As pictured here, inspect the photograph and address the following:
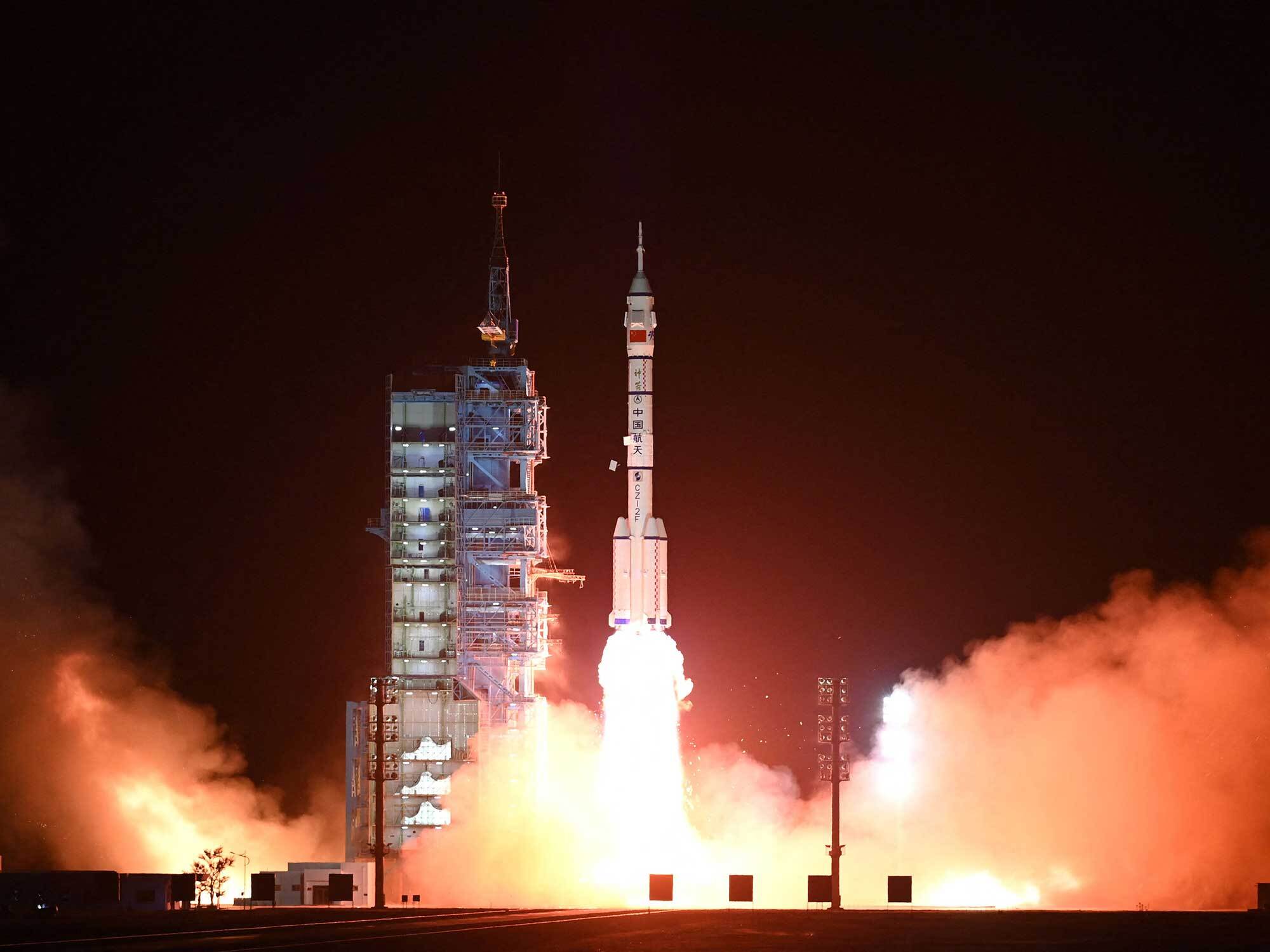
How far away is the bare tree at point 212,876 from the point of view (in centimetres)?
8244

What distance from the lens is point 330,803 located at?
102 metres

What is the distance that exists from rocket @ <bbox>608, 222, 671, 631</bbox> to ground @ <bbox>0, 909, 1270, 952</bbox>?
1717 cm

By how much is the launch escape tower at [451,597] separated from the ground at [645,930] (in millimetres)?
18063

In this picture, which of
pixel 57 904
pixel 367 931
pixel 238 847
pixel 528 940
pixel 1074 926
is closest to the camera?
pixel 528 940

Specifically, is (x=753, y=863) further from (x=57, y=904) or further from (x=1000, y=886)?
(x=57, y=904)

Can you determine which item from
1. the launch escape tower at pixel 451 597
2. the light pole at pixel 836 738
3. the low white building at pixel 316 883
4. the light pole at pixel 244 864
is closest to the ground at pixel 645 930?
the light pole at pixel 836 738

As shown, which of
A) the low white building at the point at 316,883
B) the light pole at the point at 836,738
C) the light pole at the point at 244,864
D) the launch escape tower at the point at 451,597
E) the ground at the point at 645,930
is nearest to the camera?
the ground at the point at 645,930

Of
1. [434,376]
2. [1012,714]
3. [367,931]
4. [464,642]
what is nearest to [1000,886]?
[1012,714]

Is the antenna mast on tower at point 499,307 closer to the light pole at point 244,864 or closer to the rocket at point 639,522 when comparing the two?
the rocket at point 639,522

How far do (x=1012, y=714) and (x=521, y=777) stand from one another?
1757 cm

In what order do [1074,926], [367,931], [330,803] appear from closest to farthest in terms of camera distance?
[367,931] < [1074,926] < [330,803]

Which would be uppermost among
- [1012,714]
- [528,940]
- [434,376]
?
[434,376]

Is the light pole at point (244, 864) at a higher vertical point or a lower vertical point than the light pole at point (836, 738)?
lower

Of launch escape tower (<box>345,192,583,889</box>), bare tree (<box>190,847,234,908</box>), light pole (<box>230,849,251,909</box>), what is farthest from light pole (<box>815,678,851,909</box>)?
light pole (<box>230,849,251,909</box>)
